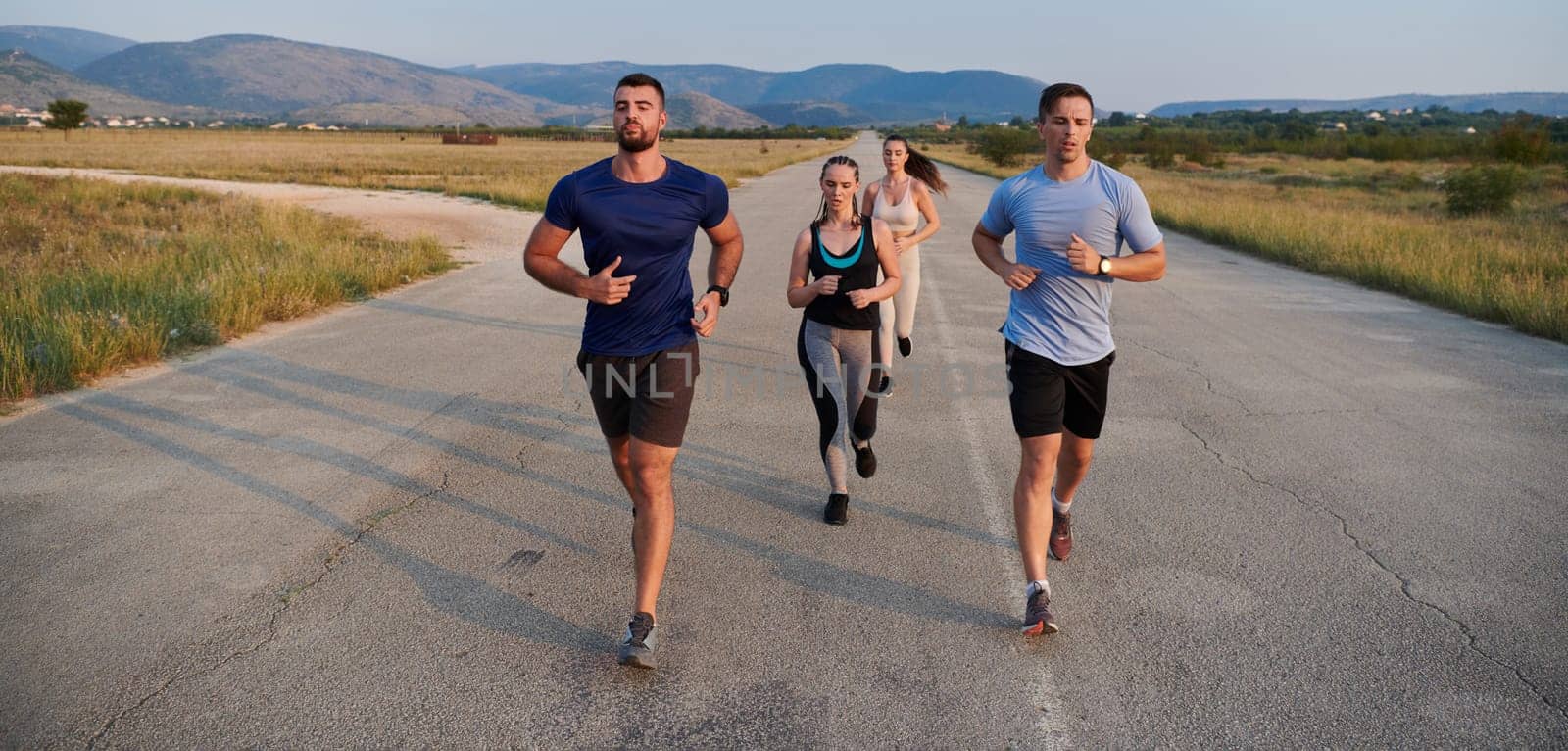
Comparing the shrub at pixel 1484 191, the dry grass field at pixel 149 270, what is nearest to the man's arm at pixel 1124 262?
the dry grass field at pixel 149 270

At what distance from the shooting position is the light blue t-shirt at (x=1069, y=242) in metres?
4.02

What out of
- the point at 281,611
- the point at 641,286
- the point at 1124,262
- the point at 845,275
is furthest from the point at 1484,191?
the point at 281,611

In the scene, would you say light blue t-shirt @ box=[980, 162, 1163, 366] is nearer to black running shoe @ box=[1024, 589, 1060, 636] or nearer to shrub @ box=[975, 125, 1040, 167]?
black running shoe @ box=[1024, 589, 1060, 636]

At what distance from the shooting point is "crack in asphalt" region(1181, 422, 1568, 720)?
11.8ft

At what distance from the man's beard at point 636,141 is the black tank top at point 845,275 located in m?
1.53

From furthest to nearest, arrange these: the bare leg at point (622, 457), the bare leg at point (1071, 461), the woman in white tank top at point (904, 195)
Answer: the woman in white tank top at point (904, 195), the bare leg at point (1071, 461), the bare leg at point (622, 457)

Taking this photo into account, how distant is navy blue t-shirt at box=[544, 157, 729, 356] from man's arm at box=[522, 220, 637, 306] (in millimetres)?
63

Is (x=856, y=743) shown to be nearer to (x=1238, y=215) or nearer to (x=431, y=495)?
(x=431, y=495)

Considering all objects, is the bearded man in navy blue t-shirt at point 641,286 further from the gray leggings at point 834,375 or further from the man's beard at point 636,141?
the gray leggings at point 834,375

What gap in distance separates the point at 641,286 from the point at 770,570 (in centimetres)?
148

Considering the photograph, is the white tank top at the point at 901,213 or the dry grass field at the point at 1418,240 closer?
the white tank top at the point at 901,213

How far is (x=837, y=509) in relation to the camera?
17.1 ft

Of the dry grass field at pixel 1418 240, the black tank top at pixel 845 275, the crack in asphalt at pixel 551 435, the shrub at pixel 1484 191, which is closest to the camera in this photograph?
the black tank top at pixel 845 275

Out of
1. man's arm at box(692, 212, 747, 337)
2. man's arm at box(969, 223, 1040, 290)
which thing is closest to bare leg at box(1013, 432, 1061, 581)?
man's arm at box(969, 223, 1040, 290)
